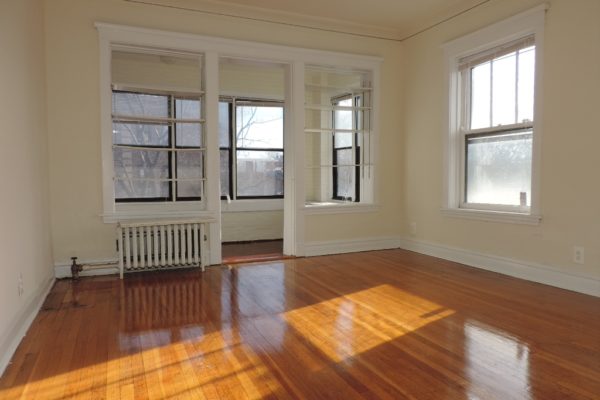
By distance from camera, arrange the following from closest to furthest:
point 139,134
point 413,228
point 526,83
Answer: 1. point 526,83
2. point 139,134
3. point 413,228

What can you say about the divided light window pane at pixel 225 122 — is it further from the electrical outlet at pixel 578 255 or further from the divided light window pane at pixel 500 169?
the electrical outlet at pixel 578 255

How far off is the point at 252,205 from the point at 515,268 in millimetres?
4050

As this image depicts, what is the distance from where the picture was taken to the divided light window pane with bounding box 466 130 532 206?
4.21 meters

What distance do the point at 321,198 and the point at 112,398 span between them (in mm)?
5289

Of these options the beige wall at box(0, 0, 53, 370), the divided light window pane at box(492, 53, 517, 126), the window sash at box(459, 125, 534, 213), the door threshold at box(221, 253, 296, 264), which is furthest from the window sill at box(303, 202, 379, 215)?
the beige wall at box(0, 0, 53, 370)

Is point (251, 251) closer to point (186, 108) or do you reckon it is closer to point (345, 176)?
point (345, 176)

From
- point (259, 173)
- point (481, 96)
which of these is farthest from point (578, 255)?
point (259, 173)

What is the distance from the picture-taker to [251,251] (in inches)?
235

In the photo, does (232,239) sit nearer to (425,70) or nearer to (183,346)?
(425,70)

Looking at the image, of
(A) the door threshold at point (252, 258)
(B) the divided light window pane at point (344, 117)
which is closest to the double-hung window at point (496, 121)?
(B) the divided light window pane at point (344, 117)

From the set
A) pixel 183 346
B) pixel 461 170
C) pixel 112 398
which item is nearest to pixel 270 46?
pixel 461 170

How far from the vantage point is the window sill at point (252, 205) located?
683cm

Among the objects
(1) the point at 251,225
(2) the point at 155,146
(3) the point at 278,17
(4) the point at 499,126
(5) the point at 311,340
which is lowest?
(5) the point at 311,340

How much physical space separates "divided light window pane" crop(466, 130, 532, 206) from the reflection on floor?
2.43 meters
